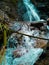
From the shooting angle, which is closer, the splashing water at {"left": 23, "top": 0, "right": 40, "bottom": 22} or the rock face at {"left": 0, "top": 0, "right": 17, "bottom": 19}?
the rock face at {"left": 0, "top": 0, "right": 17, "bottom": 19}

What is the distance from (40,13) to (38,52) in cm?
486

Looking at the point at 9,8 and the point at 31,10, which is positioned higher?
the point at 9,8

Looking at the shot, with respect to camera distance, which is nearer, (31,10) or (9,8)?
(9,8)

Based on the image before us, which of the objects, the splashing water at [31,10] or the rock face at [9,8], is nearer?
the rock face at [9,8]

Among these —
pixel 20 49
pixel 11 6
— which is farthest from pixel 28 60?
pixel 11 6

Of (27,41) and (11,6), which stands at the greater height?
(11,6)

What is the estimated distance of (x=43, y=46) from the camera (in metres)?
6.14

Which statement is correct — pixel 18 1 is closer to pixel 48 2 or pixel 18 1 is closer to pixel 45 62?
pixel 48 2

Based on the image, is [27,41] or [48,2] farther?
[48,2]

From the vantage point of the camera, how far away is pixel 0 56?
1.49m

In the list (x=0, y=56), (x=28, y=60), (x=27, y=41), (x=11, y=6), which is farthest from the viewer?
(x=11, y=6)

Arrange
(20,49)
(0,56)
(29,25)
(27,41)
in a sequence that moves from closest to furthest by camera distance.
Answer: (0,56)
(20,49)
(27,41)
(29,25)

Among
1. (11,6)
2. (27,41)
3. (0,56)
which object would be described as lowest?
(27,41)

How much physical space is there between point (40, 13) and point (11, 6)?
1422 mm
